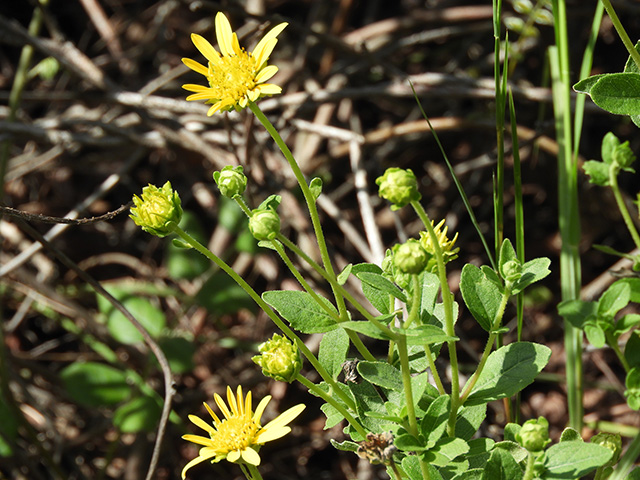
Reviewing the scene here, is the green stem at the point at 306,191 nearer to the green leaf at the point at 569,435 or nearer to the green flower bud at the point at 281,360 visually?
the green flower bud at the point at 281,360

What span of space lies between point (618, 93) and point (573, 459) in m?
0.64

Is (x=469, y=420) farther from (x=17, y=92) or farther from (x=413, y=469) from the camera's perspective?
(x=17, y=92)

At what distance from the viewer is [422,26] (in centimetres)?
299

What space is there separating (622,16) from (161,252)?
220 centimetres

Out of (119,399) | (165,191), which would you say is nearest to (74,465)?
(119,399)

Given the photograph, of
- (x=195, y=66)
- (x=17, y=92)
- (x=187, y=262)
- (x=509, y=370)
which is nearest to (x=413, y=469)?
(x=509, y=370)

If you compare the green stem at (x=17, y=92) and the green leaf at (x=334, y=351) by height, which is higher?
the green stem at (x=17, y=92)

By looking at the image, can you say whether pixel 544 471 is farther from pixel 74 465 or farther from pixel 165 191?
pixel 74 465

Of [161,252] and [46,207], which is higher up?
[46,207]

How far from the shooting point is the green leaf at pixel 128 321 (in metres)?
2.28

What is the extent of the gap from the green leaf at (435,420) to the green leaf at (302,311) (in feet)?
0.71

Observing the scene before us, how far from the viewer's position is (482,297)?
1.23 metres

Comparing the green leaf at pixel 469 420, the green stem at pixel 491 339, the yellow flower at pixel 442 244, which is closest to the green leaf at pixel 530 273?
the green stem at pixel 491 339

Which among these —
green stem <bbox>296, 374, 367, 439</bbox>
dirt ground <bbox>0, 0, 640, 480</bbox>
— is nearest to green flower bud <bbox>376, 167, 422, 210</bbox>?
green stem <bbox>296, 374, 367, 439</bbox>
